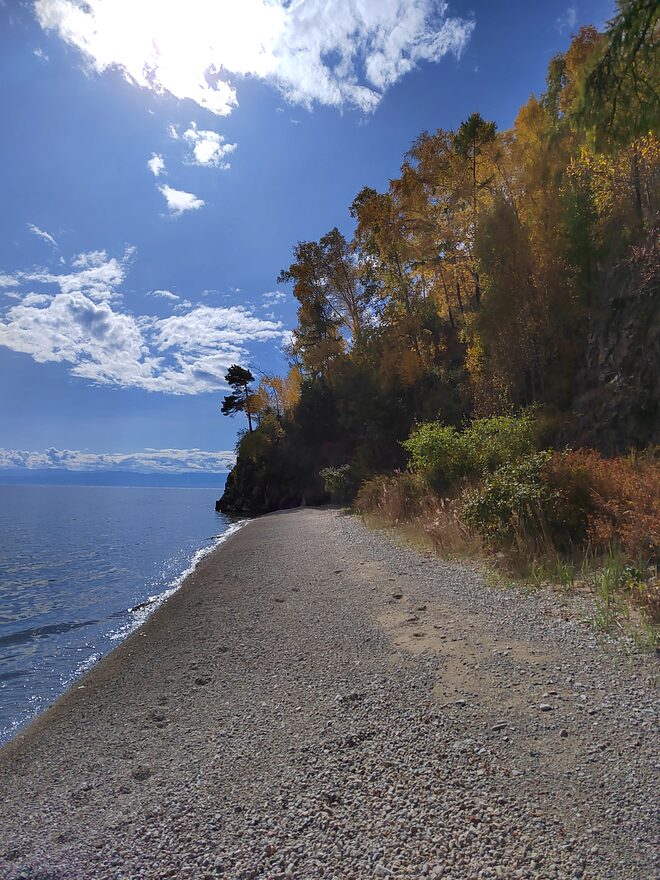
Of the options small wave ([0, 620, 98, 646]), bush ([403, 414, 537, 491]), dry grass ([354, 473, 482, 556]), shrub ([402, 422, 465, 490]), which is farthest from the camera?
shrub ([402, 422, 465, 490])

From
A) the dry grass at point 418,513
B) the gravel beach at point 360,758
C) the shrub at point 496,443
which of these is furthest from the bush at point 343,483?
the gravel beach at point 360,758

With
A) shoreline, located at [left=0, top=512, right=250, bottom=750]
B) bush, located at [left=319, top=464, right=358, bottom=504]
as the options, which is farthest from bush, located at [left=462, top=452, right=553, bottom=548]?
bush, located at [left=319, top=464, right=358, bottom=504]

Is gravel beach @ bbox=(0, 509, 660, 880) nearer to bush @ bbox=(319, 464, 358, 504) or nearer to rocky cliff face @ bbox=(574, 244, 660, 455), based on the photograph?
rocky cliff face @ bbox=(574, 244, 660, 455)

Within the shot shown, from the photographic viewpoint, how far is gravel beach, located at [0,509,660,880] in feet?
6.94

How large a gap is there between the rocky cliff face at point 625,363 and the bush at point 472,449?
205 centimetres

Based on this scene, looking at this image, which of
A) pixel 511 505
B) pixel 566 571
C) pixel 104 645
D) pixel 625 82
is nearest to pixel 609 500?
pixel 566 571

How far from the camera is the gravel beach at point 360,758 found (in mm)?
2115

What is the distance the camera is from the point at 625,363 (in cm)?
1250

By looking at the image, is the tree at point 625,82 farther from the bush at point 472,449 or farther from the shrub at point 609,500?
the bush at point 472,449

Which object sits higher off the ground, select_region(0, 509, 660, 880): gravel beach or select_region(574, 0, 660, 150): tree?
select_region(574, 0, 660, 150): tree

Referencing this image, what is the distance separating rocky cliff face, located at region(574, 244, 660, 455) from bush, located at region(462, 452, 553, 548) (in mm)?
5098

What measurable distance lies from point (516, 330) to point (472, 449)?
7030 millimetres

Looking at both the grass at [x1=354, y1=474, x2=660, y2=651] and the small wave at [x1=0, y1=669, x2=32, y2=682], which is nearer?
the grass at [x1=354, y1=474, x2=660, y2=651]

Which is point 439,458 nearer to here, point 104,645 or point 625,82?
point 625,82
